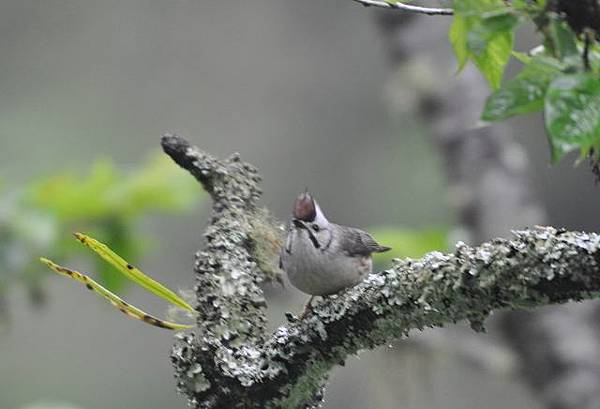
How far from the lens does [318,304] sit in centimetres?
241

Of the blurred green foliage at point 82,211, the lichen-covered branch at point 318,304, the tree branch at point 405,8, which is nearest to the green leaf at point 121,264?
the lichen-covered branch at point 318,304

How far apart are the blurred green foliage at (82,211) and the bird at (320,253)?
5.84 feet

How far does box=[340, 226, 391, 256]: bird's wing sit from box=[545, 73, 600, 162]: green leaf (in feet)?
5.75

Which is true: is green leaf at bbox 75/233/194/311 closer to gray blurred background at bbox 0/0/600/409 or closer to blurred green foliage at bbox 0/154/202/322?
blurred green foliage at bbox 0/154/202/322

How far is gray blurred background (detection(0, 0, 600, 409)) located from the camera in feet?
40.5

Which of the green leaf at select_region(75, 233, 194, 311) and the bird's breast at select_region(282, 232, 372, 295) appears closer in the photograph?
the green leaf at select_region(75, 233, 194, 311)

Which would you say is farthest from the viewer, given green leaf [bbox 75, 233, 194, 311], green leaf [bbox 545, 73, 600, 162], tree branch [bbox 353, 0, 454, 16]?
green leaf [bbox 75, 233, 194, 311]

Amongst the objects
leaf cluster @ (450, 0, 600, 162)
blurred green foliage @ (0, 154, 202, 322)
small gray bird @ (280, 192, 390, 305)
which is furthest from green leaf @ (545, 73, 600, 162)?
Result: blurred green foliage @ (0, 154, 202, 322)

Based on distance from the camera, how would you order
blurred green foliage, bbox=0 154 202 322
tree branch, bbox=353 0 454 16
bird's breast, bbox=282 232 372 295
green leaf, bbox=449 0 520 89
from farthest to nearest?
blurred green foliage, bbox=0 154 202 322, bird's breast, bbox=282 232 372 295, tree branch, bbox=353 0 454 16, green leaf, bbox=449 0 520 89

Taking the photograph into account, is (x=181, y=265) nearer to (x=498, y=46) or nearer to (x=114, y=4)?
(x=114, y=4)

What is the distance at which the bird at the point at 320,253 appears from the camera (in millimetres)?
2967

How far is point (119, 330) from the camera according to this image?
1359 cm

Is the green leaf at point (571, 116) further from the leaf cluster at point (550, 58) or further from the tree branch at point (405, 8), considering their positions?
the tree branch at point (405, 8)

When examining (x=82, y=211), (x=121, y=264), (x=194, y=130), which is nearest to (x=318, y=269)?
(x=121, y=264)
